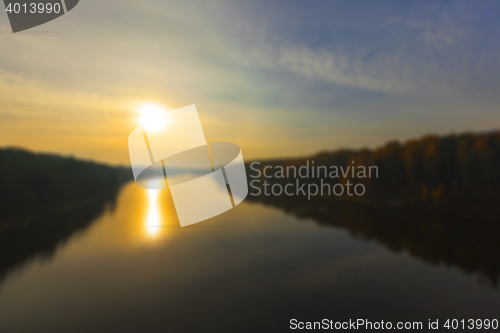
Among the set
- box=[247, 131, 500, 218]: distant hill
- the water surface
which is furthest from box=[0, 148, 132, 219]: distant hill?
box=[247, 131, 500, 218]: distant hill

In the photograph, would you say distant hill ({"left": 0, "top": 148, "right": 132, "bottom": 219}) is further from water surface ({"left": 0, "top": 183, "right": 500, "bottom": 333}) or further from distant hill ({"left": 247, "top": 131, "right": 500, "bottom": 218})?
distant hill ({"left": 247, "top": 131, "right": 500, "bottom": 218})

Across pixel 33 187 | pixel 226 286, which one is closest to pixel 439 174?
pixel 226 286

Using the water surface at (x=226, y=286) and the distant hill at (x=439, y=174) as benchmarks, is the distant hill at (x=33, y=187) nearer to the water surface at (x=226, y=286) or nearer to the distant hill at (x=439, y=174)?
the water surface at (x=226, y=286)

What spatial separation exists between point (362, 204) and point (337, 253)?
1323 cm

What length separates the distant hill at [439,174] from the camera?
1786 centimetres

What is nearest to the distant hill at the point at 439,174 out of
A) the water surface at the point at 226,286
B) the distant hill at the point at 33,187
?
the water surface at the point at 226,286

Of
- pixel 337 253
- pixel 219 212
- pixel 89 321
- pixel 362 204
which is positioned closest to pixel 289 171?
pixel 362 204

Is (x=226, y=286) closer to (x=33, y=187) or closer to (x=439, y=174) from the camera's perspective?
(x=33, y=187)

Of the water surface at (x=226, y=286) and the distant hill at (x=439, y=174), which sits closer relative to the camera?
the water surface at (x=226, y=286)

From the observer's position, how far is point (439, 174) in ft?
65.4

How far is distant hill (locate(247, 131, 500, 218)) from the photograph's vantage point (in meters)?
17.9

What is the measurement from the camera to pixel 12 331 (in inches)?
224

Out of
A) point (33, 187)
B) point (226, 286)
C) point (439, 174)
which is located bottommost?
point (439, 174)

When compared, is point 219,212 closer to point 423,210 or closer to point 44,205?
point 44,205
